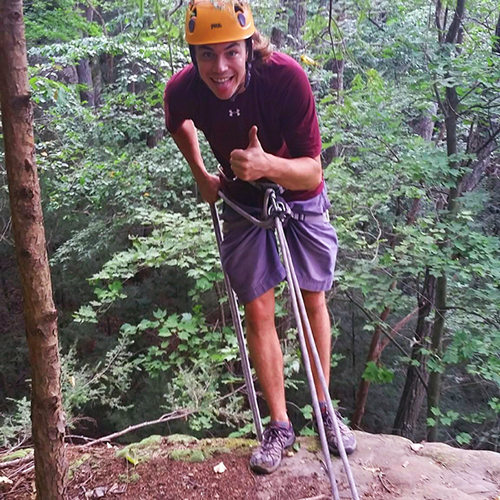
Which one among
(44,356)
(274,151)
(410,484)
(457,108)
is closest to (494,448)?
(457,108)

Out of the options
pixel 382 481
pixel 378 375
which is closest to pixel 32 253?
pixel 382 481

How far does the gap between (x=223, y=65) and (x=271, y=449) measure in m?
1.56

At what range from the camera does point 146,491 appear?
181cm

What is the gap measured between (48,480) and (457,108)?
4.60 m

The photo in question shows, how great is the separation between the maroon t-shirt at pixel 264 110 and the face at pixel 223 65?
2.7 inches

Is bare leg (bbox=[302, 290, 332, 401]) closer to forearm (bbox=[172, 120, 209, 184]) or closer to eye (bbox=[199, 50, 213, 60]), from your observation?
forearm (bbox=[172, 120, 209, 184])

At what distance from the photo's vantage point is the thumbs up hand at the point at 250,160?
1.56 metres

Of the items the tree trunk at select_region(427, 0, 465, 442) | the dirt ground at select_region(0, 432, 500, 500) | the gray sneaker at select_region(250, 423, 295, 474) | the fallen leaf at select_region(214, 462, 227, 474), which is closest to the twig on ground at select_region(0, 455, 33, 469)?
the dirt ground at select_region(0, 432, 500, 500)

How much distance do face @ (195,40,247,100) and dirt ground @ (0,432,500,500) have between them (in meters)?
1.53

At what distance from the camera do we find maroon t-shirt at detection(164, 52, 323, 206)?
1.70 meters

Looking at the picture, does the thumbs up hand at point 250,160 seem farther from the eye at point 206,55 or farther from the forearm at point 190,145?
the forearm at point 190,145

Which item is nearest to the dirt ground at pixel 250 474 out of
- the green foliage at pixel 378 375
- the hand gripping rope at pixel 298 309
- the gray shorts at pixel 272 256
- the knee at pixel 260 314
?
the hand gripping rope at pixel 298 309

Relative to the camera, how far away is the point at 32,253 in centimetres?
129

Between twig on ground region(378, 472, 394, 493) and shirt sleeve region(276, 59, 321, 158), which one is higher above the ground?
shirt sleeve region(276, 59, 321, 158)
